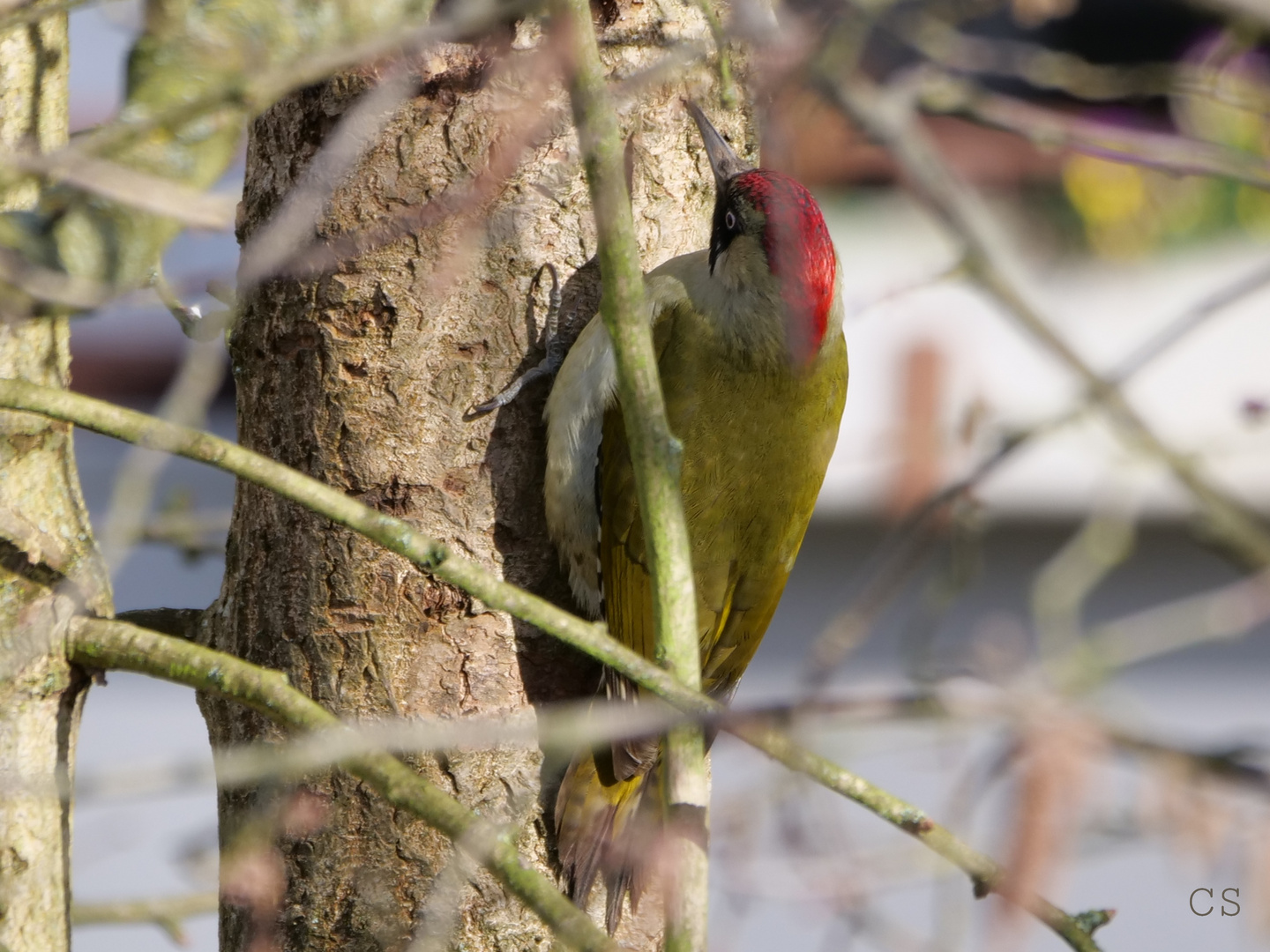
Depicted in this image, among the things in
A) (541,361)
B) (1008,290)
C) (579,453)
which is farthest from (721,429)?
(1008,290)

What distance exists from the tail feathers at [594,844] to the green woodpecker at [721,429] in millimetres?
36

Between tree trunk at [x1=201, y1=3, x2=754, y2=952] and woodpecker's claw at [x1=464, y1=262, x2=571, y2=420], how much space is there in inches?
0.6

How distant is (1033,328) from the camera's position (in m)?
1.30

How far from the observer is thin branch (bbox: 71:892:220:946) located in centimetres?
215

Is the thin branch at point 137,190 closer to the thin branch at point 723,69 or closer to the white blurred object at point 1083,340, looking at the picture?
the thin branch at point 723,69

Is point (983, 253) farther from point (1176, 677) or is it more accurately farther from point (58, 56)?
point (1176, 677)

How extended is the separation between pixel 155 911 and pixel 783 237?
156 cm

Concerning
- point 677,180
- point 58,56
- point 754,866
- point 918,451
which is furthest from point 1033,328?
point 58,56

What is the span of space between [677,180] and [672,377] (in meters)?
0.39

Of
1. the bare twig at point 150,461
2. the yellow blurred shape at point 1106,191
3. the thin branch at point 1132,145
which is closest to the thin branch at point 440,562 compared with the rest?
the bare twig at point 150,461

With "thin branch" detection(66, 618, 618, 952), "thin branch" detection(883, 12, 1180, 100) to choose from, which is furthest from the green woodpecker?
"thin branch" detection(66, 618, 618, 952)

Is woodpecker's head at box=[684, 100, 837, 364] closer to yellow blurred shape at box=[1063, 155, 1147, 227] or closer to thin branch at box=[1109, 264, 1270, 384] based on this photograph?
thin branch at box=[1109, 264, 1270, 384]

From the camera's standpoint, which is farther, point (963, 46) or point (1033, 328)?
point (963, 46)

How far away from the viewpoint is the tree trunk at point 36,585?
164 cm
